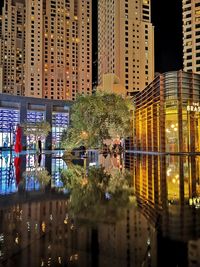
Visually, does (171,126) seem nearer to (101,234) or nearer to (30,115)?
(101,234)

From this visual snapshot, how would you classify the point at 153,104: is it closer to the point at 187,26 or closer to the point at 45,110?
the point at 45,110

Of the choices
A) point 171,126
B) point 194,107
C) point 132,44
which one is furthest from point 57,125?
point 132,44

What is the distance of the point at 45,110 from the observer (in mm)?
78000

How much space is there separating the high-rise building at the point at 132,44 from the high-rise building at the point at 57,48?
22167mm

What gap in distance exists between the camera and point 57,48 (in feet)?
448

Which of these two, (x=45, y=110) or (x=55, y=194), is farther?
(x=45, y=110)

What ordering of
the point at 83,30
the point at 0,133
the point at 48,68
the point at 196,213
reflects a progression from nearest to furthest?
the point at 196,213 < the point at 0,133 < the point at 48,68 < the point at 83,30

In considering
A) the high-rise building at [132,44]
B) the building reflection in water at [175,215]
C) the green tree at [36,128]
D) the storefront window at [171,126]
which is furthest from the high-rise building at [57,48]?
the building reflection in water at [175,215]

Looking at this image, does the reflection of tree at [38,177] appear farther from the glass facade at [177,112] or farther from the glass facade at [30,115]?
the glass facade at [30,115]

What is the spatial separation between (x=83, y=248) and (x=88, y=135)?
89.8 ft

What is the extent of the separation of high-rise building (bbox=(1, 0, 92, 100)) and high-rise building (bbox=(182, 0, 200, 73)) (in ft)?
153

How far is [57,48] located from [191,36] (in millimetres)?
58130

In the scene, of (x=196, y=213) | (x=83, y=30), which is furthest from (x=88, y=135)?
(x=83, y=30)

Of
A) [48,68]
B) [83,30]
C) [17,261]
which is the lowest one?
[17,261]
